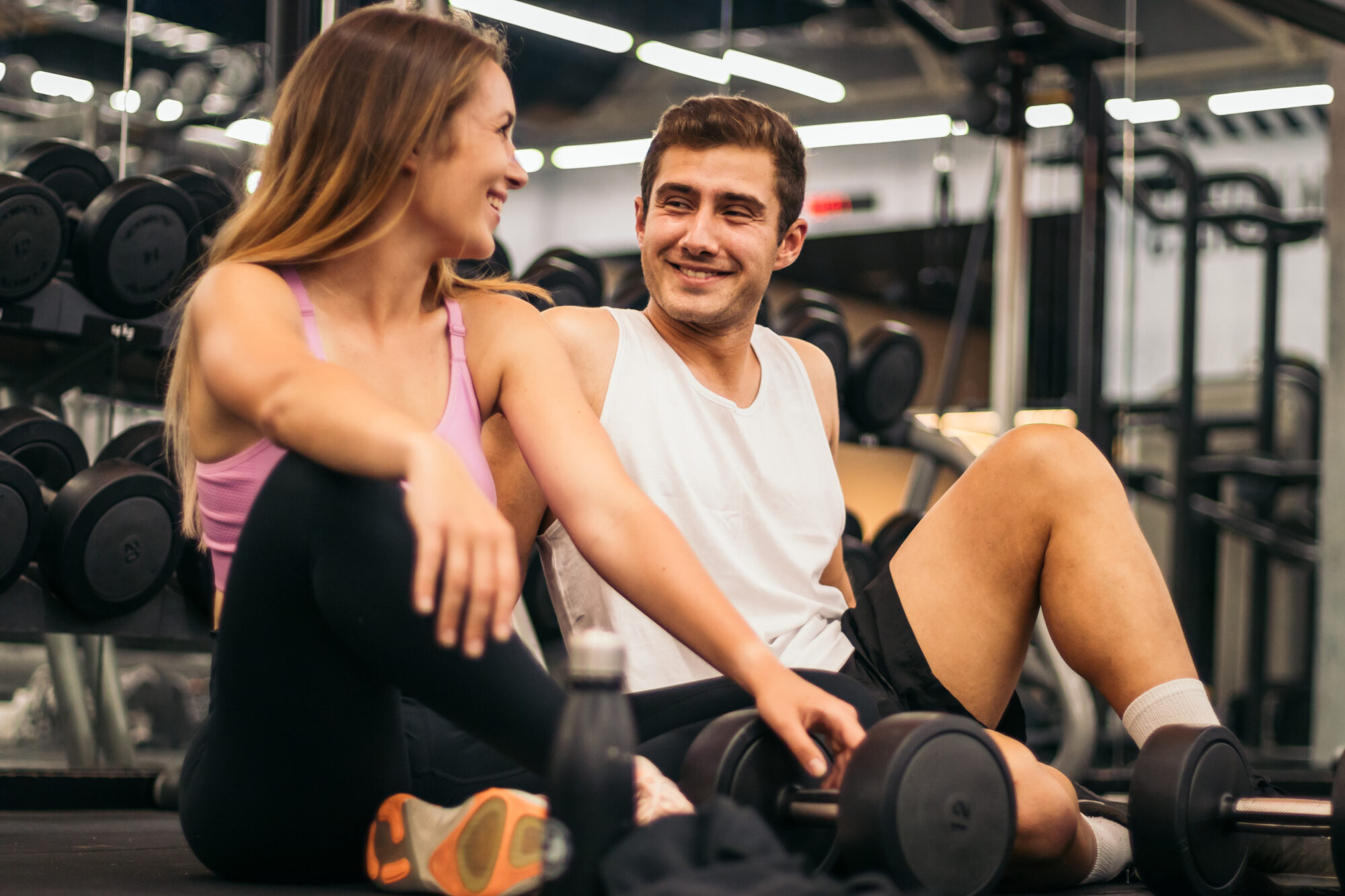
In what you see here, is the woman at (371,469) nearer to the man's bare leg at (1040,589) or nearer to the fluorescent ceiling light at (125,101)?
the man's bare leg at (1040,589)

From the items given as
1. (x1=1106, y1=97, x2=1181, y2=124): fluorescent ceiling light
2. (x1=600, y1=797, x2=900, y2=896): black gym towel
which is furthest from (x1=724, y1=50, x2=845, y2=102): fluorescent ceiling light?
(x1=600, y1=797, x2=900, y2=896): black gym towel

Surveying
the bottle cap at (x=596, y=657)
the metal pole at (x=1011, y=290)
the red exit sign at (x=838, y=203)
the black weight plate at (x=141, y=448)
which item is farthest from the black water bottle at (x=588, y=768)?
the red exit sign at (x=838, y=203)

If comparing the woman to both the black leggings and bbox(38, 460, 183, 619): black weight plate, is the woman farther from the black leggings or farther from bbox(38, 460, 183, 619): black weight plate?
bbox(38, 460, 183, 619): black weight plate

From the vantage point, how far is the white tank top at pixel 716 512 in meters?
1.46

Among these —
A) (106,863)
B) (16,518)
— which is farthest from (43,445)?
(106,863)

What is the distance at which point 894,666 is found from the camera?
1553 millimetres

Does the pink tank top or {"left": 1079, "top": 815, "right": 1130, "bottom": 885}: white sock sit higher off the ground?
the pink tank top

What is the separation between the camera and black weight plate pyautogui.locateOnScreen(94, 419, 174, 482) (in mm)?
2619

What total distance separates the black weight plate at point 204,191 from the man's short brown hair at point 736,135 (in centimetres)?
133

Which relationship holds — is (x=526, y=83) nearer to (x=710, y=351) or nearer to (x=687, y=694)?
(x=710, y=351)

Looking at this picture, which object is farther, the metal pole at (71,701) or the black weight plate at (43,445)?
the metal pole at (71,701)

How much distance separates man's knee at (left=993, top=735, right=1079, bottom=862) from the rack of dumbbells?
1.64 m

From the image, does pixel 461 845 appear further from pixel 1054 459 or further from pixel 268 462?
pixel 1054 459

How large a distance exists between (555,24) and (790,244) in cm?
242
